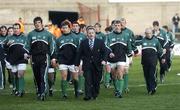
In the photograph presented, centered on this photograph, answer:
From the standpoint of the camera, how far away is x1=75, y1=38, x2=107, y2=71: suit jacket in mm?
19078

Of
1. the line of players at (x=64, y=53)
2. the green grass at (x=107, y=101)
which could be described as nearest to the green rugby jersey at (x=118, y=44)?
the line of players at (x=64, y=53)

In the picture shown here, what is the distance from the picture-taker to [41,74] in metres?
18.8

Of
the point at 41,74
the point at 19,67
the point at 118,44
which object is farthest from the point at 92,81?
the point at 19,67

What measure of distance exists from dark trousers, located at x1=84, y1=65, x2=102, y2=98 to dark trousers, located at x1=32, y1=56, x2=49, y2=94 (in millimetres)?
1096

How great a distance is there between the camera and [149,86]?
20.6 m

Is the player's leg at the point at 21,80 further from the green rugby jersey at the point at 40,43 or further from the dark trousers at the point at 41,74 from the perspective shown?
the green rugby jersey at the point at 40,43

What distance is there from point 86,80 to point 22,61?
275 cm

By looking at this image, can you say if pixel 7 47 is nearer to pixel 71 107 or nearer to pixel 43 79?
pixel 43 79

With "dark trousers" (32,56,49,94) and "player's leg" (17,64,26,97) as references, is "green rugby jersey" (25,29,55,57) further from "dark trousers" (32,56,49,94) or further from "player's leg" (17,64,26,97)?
"player's leg" (17,64,26,97)

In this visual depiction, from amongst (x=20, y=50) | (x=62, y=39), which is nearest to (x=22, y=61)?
(x=20, y=50)

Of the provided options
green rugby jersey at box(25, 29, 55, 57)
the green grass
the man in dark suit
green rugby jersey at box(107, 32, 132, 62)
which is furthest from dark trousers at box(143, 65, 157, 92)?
green rugby jersey at box(25, 29, 55, 57)

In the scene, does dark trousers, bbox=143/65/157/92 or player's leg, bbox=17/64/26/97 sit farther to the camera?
dark trousers, bbox=143/65/157/92

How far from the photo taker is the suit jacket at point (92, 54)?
62.6 ft

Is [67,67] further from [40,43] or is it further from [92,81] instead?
[40,43]
